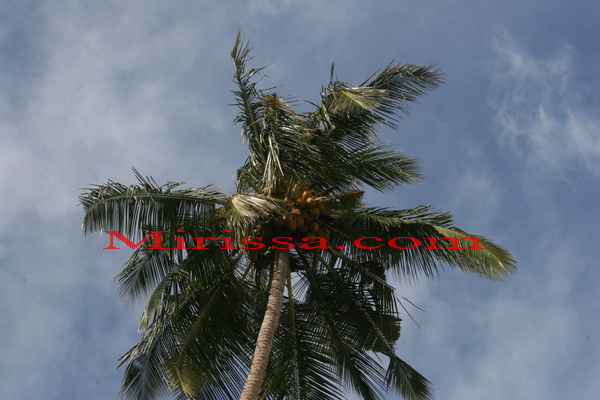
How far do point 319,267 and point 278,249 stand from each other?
4.67ft

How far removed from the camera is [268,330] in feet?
33.9

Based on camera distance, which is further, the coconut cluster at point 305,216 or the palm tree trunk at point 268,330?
the coconut cluster at point 305,216

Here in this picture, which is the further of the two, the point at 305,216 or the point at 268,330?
the point at 305,216

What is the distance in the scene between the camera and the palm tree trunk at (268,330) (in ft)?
31.9

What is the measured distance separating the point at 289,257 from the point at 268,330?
1.85 meters

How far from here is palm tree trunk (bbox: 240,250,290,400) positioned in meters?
9.73

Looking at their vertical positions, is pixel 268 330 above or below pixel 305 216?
below

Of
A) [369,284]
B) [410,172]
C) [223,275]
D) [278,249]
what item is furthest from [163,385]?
[410,172]

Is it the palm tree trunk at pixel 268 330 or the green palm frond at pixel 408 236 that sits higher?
the green palm frond at pixel 408 236

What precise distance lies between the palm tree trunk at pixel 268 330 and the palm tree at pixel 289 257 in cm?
3

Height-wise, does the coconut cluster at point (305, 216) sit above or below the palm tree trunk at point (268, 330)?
above

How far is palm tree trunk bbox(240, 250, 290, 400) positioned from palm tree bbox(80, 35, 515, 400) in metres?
0.03

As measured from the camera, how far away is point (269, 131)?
11672 millimetres

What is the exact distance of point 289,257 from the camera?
11.9 m
